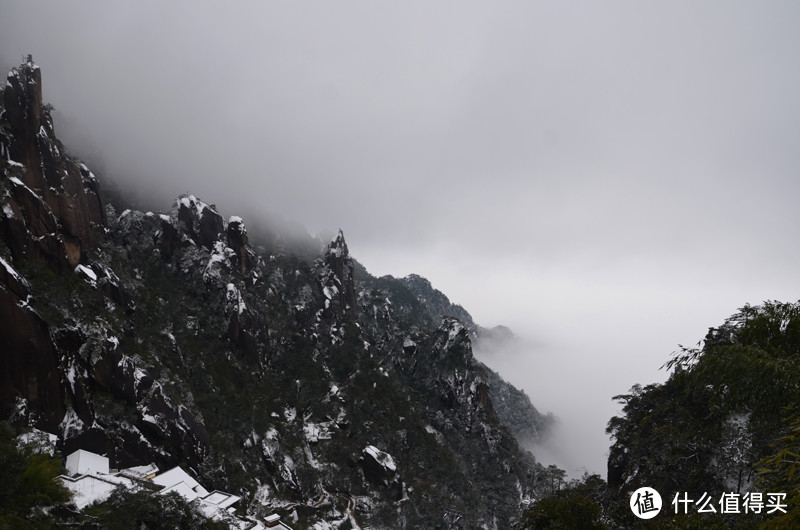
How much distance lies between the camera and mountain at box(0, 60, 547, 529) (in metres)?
49.2

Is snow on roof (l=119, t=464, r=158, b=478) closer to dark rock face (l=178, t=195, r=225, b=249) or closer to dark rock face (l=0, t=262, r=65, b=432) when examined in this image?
dark rock face (l=0, t=262, r=65, b=432)

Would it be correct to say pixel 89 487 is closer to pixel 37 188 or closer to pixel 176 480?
pixel 176 480

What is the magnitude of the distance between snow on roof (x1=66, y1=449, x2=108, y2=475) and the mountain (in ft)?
8.35

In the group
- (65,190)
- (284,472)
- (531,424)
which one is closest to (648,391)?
(284,472)

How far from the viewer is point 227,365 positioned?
8994 cm

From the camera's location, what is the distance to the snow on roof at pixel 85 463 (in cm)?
4206

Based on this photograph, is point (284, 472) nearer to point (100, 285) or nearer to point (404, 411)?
point (404, 411)

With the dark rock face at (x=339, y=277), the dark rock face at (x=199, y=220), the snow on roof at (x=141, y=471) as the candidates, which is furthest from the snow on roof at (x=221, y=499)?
the dark rock face at (x=339, y=277)

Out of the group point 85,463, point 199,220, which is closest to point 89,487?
point 85,463

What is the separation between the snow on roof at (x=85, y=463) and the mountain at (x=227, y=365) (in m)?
2.55

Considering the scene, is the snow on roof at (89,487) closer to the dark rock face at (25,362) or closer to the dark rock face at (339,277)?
the dark rock face at (25,362)

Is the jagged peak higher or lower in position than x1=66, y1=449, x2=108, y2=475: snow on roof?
higher

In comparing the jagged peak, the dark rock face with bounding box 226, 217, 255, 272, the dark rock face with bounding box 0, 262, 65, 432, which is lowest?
the dark rock face with bounding box 0, 262, 65, 432

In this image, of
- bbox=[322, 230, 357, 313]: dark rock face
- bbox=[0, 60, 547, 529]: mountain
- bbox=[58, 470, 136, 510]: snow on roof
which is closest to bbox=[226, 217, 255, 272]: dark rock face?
bbox=[0, 60, 547, 529]: mountain
